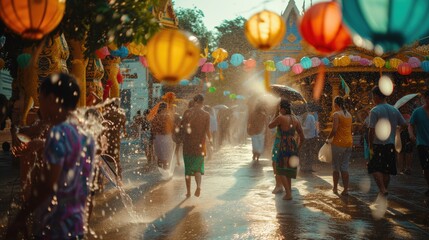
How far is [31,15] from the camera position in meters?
4.55

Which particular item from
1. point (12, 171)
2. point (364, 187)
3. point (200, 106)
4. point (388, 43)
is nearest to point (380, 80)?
point (364, 187)

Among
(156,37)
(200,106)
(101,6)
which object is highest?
(101,6)

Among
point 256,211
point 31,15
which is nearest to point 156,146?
point 256,211

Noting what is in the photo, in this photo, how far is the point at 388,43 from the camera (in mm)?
3795

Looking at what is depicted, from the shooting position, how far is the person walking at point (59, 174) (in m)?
2.90

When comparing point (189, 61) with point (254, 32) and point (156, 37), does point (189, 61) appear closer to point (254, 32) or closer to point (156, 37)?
point (156, 37)

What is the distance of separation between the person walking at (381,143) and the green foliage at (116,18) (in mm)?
4428

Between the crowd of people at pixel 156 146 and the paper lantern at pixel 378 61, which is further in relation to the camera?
the paper lantern at pixel 378 61

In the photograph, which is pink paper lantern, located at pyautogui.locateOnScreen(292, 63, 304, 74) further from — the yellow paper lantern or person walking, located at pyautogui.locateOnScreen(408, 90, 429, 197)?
the yellow paper lantern

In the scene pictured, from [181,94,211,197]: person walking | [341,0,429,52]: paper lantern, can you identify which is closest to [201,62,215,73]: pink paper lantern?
[181,94,211,197]: person walking

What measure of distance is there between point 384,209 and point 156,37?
4.86 m

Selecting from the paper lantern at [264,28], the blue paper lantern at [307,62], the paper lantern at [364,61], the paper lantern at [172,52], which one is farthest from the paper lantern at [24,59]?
the paper lantern at [364,61]

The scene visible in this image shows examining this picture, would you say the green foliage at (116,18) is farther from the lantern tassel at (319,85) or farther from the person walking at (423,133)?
the lantern tassel at (319,85)

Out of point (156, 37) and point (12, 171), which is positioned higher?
point (156, 37)
